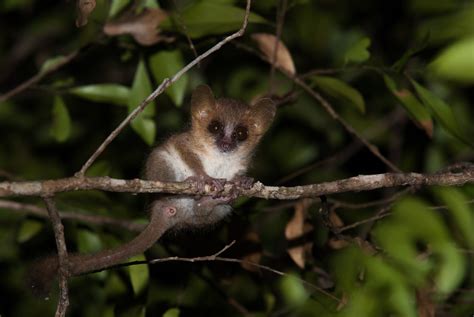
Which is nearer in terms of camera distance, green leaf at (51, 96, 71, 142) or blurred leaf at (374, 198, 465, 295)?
blurred leaf at (374, 198, 465, 295)

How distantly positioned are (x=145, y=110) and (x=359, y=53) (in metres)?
1.46

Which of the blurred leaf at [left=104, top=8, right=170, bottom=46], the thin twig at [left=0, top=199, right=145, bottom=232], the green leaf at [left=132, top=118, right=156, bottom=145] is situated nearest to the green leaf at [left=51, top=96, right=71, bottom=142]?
the thin twig at [left=0, top=199, right=145, bottom=232]

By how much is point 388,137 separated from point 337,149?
608mm

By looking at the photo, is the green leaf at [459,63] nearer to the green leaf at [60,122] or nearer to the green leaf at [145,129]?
the green leaf at [145,129]

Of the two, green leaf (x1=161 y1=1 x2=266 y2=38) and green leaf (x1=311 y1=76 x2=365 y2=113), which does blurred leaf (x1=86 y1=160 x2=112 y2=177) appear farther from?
green leaf (x1=311 y1=76 x2=365 y2=113)

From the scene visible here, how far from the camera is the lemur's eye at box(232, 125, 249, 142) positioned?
15.2 feet

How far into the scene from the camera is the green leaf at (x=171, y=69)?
4906mm

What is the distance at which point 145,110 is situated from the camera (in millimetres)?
4758

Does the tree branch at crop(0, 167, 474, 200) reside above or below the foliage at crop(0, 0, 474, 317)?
below

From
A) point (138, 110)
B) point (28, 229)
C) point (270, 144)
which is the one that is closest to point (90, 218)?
point (28, 229)

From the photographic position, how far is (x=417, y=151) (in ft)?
24.5

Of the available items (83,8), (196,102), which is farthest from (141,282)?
(83,8)

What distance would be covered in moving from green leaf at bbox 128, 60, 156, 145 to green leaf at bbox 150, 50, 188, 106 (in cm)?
10

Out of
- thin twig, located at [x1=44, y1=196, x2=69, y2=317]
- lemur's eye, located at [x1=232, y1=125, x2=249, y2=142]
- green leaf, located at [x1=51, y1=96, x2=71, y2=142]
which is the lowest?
thin twig, located at [x1=44, y1=196, x2=69, y2=317]
